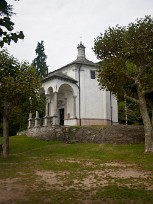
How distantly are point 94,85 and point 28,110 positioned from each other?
18.1m

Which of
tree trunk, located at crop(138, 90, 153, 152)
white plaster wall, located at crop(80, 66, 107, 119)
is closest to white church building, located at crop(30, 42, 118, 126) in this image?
white plaster wall, located at crop(80, 66, 107, 119)

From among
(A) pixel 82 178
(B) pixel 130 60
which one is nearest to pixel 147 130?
(B) pixel 130 60

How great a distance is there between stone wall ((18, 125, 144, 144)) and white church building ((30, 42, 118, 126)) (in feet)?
18.1

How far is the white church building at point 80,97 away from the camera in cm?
4094

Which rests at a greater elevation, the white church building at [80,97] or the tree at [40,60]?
the tree at [40,60]

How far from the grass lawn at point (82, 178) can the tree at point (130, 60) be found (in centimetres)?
437

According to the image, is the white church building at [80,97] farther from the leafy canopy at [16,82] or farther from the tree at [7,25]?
the tree at [7,25]

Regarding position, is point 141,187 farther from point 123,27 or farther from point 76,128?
point 76,128

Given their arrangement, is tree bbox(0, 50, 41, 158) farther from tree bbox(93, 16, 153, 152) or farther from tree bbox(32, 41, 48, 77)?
tree bbox(32, 41, 48, 77)

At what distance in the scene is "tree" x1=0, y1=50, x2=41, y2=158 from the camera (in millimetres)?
23344

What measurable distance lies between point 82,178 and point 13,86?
34.4 feet

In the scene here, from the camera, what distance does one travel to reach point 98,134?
3159 cm

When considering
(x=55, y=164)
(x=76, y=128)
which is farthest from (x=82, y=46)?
(x=55, y=164)

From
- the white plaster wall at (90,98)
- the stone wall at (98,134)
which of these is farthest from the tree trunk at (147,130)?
the white plaster wall at (90,98)
